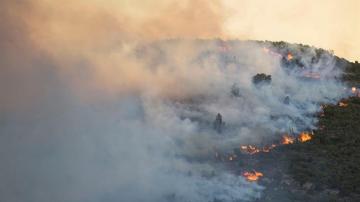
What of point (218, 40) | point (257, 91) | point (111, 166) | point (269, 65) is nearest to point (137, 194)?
point (111, 166)

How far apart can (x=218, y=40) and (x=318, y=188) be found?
245ft

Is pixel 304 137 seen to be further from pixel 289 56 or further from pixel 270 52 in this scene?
pixel 289 56

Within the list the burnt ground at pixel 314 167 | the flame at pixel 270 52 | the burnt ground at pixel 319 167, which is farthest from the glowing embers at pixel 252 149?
the flame at pixel 270 52

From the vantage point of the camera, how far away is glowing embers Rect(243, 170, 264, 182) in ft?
362

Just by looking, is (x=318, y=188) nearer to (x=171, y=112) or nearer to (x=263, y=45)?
(x=171, y=112)

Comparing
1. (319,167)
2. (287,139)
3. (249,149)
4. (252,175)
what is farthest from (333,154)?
(252,175)

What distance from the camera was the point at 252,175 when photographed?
111750 mm

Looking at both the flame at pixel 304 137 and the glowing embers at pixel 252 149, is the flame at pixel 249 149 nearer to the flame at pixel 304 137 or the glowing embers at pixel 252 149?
the glowing embers at pixel 252 149

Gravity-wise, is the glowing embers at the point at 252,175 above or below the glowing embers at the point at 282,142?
below

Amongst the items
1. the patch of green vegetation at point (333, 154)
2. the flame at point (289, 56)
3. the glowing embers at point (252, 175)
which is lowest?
the glowing embers at point (252, 175)

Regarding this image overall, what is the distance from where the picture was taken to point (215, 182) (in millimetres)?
108250

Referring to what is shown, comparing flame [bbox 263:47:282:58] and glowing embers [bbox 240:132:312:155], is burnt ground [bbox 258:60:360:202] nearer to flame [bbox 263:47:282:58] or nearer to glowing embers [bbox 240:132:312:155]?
glowing embers [bbox 240:132:312:155]

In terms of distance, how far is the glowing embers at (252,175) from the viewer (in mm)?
110438

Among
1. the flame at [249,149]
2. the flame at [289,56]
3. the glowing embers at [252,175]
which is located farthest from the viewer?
the flame at [289,56]
